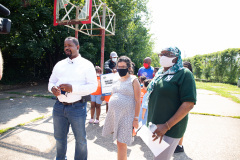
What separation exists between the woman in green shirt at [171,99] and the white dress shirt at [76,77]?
39.2 inches

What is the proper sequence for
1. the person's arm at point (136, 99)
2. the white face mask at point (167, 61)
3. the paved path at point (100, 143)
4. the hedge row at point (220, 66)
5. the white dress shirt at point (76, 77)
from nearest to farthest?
the white face mask at point (167, 61) < the white dress shirt at point (76, 77) < the person's arm at point (136, 99) < the paved path at point (100, 143) < the hedge row at point (220, 66)

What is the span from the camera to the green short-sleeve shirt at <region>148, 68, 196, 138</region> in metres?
1.75

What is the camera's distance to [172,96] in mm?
1824

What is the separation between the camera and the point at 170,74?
1928 mm

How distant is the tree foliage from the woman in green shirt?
995 centimetres

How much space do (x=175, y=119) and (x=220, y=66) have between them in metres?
26.8

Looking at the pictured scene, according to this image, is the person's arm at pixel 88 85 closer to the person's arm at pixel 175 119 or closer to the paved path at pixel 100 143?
the person's arm at pixel 175 119

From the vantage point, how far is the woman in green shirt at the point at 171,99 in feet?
5.78

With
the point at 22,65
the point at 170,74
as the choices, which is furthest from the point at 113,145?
the point at 22,65

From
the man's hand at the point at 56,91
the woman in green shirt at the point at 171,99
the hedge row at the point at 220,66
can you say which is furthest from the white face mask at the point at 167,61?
the hedge row at the point at 220,66

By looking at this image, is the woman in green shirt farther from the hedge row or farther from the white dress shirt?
the hedge row

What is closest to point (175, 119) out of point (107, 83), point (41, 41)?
point (107, 83)

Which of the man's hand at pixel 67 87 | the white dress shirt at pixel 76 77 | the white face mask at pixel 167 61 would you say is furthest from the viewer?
the white dress shirt at pixel 76 77

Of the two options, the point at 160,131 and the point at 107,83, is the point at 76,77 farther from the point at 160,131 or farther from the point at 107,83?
the point at 107,83
